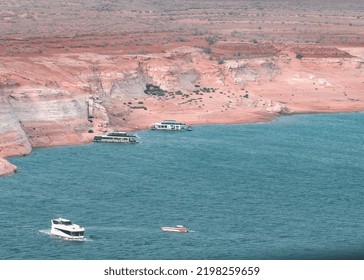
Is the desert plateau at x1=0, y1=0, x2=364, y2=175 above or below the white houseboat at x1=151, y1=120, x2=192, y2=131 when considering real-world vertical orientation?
above

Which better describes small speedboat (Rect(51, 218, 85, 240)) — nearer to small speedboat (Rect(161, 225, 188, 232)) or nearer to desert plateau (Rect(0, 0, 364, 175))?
small speedboat (Rect(161, 225, 188, 232))

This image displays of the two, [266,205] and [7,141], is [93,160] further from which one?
[266,205]

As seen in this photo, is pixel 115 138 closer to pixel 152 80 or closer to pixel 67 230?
pixel 152 80

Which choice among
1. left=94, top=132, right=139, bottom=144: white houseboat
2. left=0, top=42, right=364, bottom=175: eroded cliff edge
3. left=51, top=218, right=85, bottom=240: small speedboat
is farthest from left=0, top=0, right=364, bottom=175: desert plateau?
left=51, top=218, right=85, bottom=240: small speedboat

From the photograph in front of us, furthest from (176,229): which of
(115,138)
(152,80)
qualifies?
(152,80)

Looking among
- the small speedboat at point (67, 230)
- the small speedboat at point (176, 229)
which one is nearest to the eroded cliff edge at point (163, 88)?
the small speedboat at point (67, 230)

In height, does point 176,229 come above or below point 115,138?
below

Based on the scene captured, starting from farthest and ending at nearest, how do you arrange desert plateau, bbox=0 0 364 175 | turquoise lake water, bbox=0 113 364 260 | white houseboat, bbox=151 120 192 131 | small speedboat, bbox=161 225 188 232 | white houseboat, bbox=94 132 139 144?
1. white houseboat, bbox=151 120 192 131
2. white houseboat, bbox=94 132 139 144
3. desert plateau, bbox=0 0 364 175
4. small speedboat, bbox=161 225 188 232
5. turquoise lake water, bbox=0 113 364 260
